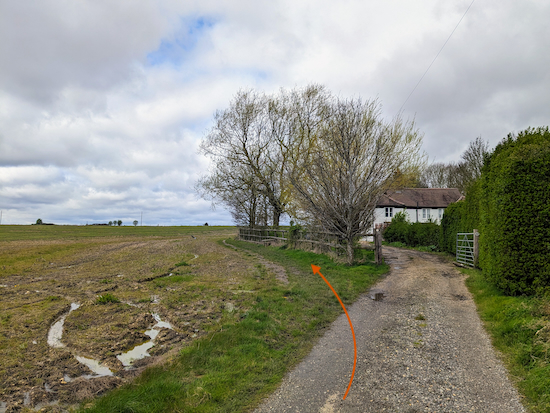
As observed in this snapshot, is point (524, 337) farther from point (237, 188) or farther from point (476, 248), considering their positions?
point (237, 188)

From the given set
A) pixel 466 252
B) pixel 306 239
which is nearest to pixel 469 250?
pixel 466 252

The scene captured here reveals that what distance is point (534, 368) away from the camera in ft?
16.5

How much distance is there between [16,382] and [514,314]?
926 centimetres

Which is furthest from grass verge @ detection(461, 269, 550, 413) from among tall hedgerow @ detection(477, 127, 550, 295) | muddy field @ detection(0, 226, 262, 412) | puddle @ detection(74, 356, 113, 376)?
puddle @ detection(74, 356, 113, 376)

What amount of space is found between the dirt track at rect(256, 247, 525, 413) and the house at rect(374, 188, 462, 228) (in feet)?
123

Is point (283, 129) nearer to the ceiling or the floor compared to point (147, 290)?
nearer to the ceiling

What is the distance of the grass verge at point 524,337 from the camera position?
4531 millimetres

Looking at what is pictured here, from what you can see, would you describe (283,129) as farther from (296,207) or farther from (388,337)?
(388,337)

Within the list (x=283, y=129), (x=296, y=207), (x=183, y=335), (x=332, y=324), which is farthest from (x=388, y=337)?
(x=283, y=129)

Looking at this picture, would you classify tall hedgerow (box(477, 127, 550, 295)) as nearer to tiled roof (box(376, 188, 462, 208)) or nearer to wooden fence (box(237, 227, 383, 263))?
wooden fence (box(237, 227, 383, 263))

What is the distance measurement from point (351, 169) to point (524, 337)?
973 cm

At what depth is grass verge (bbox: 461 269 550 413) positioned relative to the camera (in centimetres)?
453

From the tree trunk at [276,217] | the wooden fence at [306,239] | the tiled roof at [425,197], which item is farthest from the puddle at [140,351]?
the tiled roof at [425,197]

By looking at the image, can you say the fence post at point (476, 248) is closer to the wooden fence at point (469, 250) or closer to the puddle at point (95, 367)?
the wooden fence at point (469, 250)
